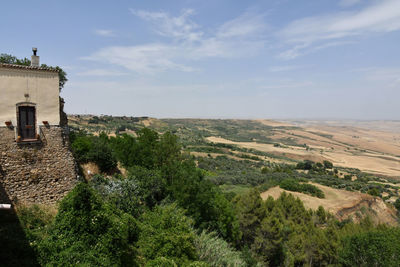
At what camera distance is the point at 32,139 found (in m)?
12.5

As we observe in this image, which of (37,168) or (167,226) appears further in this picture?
(37,168)

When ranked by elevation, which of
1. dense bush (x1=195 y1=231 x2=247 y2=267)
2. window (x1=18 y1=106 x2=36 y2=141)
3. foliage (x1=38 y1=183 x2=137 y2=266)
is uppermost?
window (x1=18 y1=106 x2=36 y2=141)

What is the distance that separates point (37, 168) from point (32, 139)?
4.93 ft

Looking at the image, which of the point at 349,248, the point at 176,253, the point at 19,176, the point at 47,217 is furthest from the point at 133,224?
the point at 349,248

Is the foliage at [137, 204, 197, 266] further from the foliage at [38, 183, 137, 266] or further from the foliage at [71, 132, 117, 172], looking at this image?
the foliage at [71, 132, 117, 172]

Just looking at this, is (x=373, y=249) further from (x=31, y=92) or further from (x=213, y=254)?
(x=31, y=92)

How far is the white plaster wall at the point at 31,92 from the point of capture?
11.7 m

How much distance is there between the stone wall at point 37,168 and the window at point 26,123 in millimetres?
337

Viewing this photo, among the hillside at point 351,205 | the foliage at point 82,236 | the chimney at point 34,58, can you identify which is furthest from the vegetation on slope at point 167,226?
the chimney at point 34,58

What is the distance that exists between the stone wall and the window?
0.34 meters

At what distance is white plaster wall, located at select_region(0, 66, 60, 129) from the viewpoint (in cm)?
1167

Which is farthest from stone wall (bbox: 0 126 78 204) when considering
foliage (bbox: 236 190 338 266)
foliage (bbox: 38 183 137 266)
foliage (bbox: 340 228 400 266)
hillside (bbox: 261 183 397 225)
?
hillside (bbox: 261 183 397 225)

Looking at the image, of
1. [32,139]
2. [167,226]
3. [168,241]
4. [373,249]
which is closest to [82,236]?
[168,241]

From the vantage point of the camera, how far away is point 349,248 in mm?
19922
